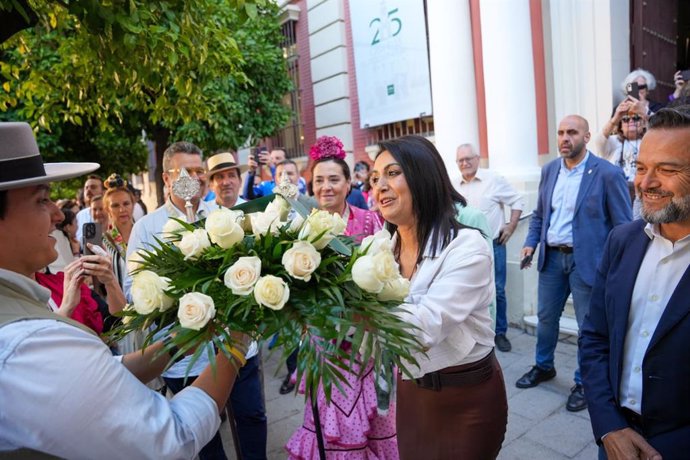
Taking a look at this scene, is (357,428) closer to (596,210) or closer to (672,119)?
(672,119)

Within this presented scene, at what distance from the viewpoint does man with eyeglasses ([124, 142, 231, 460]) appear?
111 inches

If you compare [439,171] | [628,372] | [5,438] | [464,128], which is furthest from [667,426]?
[464,128]

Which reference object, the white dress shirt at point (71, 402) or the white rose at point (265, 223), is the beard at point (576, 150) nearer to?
the white rose at point (265, 223)

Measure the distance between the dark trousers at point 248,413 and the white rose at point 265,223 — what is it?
1.68 meters

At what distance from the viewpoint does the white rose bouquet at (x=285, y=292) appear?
1.20 meters

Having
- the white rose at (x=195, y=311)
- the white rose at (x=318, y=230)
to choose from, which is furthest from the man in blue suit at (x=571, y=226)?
the white rose at (x=195, y=311)

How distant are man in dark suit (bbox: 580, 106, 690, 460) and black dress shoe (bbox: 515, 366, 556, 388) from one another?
245cm

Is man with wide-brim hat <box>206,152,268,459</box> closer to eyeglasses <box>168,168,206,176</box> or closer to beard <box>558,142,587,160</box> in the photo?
eyeglasses <box>168,168,206,176</box>

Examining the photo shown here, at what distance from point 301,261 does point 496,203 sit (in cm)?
447

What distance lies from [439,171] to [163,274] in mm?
1276

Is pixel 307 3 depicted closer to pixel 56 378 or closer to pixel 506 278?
pixel 506 278

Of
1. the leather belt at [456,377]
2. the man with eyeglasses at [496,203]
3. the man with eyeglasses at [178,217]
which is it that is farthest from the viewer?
the man with eyeglasses at [496,203]

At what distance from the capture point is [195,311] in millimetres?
1184

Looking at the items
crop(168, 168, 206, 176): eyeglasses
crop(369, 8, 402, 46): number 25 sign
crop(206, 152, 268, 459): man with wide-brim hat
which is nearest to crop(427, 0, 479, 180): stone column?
crop(369, 8, 402, 46): number 25 sign
